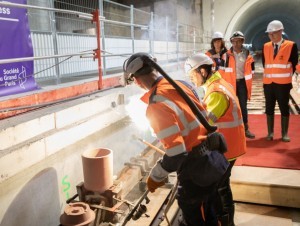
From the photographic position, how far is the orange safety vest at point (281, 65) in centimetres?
492

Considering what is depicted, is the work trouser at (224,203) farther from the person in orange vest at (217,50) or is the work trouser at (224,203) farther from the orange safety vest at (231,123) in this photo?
the person in orange vest at (217,50)

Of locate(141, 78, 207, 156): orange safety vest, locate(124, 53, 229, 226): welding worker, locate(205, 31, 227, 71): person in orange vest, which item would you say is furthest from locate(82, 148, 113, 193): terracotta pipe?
locate(205, 31, 227, 71): person in orange vest

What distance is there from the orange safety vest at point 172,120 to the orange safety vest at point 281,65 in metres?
3.32

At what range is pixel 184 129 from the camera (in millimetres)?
2188

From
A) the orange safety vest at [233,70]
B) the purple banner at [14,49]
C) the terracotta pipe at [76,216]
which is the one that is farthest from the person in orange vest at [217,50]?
the terracotta pipe at [76,216]

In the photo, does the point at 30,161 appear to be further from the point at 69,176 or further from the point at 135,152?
the point at 135,152

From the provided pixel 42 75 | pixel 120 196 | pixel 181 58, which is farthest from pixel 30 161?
pixel 181 58

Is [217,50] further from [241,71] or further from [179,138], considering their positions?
[179,138]

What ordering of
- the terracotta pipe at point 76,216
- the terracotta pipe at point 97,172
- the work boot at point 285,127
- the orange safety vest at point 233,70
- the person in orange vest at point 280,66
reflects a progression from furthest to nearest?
the orange safety vest at point 233,70 < the work boot at point 285,127 < the person in orange vest at point 280,66 < the terracotta pipe at point 97,172 < the terracotta pipe at point 76,216

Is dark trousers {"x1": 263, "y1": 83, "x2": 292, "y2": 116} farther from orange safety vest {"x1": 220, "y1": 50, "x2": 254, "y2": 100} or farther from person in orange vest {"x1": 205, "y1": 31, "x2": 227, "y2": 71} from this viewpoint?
person in orange vest {"x1": 205, "y1": 31, "x2": 227, "y2": 71}

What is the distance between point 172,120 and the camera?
2061mm

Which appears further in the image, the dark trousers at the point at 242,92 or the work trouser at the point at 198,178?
the dark trousers at the point at 242,92

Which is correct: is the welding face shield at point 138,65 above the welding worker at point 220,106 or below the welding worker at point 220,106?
above

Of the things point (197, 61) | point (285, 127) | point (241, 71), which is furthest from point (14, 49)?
point (285, 127)
